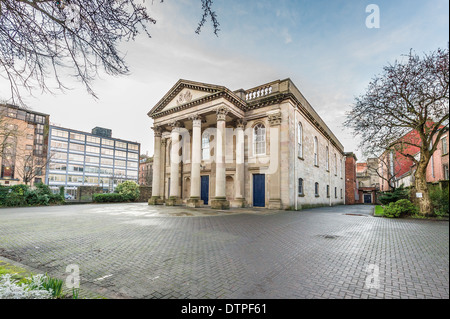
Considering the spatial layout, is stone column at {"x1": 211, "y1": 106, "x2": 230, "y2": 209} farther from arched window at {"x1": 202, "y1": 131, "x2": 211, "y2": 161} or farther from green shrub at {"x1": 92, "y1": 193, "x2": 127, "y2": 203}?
green shrub at {"x1": 92, "y1": 193, "x2": 127, "y2": 203}

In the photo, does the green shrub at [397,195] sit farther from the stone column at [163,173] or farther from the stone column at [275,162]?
the stone column at [163,173]

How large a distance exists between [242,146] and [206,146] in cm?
460

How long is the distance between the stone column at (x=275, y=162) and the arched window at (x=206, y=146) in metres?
6.97

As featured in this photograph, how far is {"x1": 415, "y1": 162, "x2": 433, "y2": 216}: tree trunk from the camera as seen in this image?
39.2 feet

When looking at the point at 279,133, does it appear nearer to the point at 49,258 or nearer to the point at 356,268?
the point at 356,268

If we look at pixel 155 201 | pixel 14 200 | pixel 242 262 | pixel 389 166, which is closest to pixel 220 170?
pixel 155 201

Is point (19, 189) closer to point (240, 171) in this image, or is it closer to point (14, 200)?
point (14, 200)

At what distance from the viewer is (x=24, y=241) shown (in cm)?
638

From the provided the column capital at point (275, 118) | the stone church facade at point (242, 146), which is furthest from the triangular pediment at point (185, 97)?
the column capital at point (275, 118)

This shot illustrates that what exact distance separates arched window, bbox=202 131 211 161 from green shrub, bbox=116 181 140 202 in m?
12.9

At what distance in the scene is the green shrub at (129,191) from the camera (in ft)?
93.9

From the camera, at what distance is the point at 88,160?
71000mm
